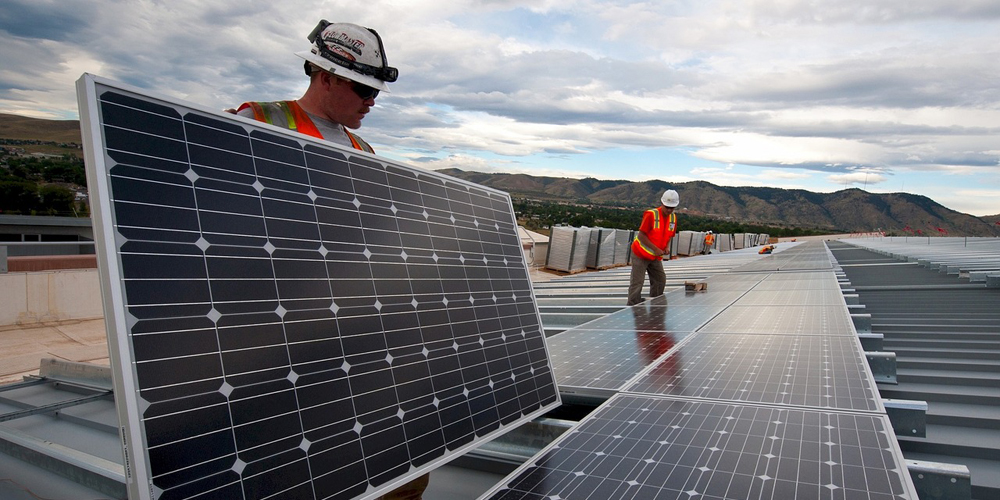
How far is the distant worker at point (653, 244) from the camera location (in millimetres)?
11148

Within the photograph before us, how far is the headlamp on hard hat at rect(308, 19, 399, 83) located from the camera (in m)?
3.29

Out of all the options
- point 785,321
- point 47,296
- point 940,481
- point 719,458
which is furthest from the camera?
point 47,296

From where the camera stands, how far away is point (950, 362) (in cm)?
604

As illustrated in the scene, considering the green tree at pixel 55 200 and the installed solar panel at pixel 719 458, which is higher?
the green tree at pixel 55 200

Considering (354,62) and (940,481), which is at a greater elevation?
(354,62)

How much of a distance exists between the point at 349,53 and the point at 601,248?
29440 mm

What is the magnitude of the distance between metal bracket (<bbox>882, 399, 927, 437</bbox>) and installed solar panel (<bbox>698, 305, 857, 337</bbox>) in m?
2.18

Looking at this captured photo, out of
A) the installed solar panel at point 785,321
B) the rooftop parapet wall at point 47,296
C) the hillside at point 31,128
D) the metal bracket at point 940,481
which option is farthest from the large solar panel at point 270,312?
the hillside at point 31,128

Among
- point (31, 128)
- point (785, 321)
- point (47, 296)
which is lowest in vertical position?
point (785, 321)

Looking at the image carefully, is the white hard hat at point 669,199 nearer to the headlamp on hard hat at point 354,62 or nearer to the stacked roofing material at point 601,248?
the headlamp on hard hat at point 354,62

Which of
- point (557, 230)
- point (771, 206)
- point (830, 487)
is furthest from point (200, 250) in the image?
point (771, 206)

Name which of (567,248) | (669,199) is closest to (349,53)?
(669,199)

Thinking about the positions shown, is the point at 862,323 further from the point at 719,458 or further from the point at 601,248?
the point at 601,248

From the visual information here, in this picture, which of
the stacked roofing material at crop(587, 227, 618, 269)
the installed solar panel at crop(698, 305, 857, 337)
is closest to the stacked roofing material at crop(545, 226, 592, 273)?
the stacked roofing material at crop(587, 227, 618, 269)
